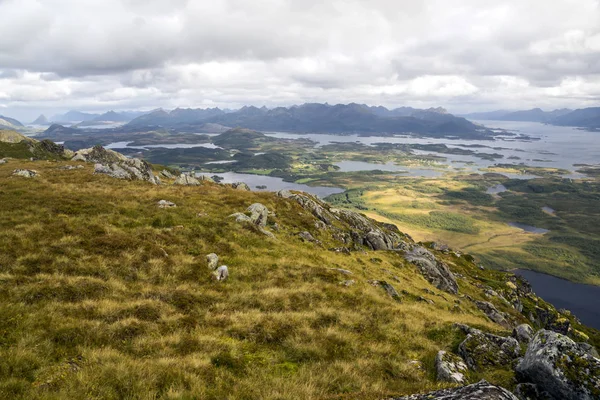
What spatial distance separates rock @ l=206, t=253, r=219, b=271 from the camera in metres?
21.9

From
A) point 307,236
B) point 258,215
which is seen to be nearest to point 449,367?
point 258,215

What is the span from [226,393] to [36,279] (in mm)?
12823

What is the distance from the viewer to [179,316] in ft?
47.6

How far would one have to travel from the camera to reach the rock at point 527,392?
10633 mm

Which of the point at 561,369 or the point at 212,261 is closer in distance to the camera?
the point at 561,369

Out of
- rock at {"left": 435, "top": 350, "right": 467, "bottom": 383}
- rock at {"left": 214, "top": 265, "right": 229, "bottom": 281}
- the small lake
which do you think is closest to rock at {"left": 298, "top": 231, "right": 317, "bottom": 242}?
rock at {"left": 214, "top": 265, "right": 229, "bottom": 281}

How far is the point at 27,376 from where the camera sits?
8.88m

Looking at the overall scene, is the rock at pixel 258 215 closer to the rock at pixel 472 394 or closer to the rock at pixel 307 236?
the rock at pixel 307 236

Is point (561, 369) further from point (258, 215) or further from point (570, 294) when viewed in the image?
point (570, 294)

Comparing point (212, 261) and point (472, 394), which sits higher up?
point (472, 394)

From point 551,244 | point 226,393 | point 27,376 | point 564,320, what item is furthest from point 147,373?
point 551,244

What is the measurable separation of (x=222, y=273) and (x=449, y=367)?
47.9ft

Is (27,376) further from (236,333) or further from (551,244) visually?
(551,244)

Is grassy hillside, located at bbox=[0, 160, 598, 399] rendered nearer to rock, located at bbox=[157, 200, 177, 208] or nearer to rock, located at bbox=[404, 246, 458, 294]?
rock, located at bbox=[157, 200, 177, 208]
